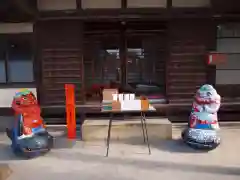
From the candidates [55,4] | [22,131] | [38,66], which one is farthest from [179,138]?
[55,4]

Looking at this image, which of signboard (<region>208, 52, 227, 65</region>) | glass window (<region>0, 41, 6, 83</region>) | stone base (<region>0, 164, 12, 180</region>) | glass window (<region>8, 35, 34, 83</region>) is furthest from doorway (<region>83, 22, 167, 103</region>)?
stone base (<region>0, 164, 12, 180</region>)

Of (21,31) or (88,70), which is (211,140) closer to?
(88,70)

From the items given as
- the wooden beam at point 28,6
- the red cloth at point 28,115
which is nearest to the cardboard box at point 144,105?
the red cloth at point 28,115

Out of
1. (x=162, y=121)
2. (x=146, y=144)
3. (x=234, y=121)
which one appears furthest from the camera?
(x=234, y=121)

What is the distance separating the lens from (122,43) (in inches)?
279

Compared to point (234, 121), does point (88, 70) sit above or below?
above

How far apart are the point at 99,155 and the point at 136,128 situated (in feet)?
3.94

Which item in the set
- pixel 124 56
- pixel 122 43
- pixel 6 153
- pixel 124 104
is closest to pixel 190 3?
pixel 122 43

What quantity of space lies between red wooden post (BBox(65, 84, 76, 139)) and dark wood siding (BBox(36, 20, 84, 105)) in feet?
3.19

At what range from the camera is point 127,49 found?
7152 millimetres

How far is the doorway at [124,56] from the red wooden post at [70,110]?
117 centimetres

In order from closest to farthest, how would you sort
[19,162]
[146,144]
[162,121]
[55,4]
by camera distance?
[19,162]
[146,144]
[162,121]
[55,4]

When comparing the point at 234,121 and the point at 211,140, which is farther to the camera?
the point at 234,121

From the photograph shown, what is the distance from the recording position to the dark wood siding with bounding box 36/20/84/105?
6863 millimetres
